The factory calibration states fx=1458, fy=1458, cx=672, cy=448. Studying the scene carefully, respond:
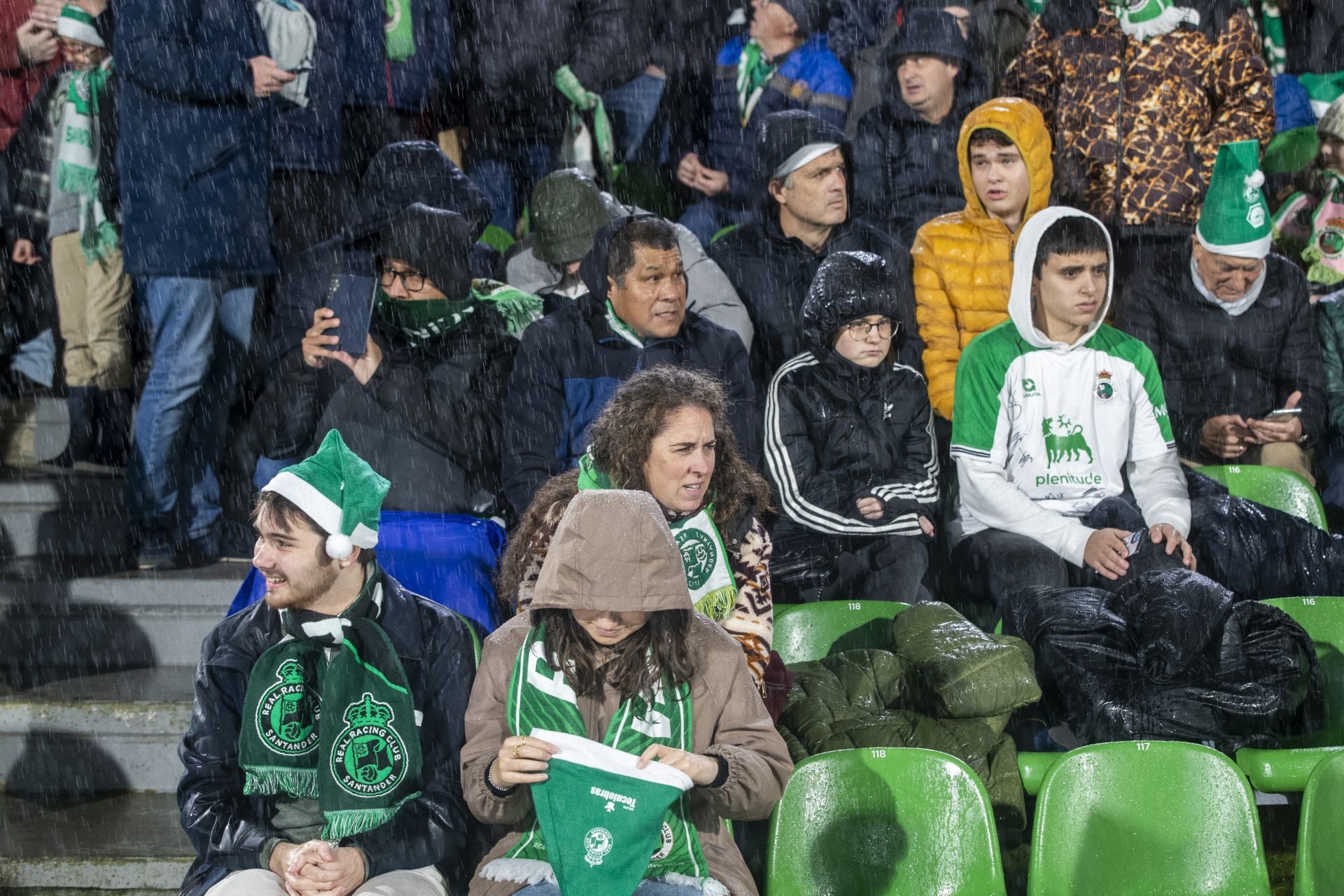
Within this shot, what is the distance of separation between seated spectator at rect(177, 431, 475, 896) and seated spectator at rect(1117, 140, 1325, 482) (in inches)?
122

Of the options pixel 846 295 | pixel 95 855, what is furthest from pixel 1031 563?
pixel 95 855

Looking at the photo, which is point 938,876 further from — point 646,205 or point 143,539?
point 646,205

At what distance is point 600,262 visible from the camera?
446 centimetres

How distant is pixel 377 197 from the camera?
16.1 ft

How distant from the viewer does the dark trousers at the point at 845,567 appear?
4324 millimetres

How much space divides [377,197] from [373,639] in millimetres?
2280

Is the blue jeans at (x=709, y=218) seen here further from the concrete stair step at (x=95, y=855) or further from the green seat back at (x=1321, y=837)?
the green seat back at (x=1321, y=837)

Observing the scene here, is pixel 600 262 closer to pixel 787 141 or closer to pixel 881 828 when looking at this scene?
pixel 787 141

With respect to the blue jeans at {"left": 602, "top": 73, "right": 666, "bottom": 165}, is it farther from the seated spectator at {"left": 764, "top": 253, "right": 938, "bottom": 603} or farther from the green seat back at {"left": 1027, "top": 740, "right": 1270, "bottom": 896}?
the green seat back at {"left": 1027, "top": 740, "right": 1270, "bottom": 896}

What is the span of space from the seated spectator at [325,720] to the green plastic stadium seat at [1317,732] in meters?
1.86

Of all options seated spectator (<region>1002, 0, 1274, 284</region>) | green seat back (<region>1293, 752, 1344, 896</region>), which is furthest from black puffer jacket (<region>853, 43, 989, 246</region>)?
green seat back (<region>1293, 752, 1344, 896</region>)

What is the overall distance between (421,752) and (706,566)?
775mm

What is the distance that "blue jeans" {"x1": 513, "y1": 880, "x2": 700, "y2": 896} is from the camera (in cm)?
279

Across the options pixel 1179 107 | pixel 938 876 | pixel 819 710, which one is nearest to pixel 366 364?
pixel 819 710
